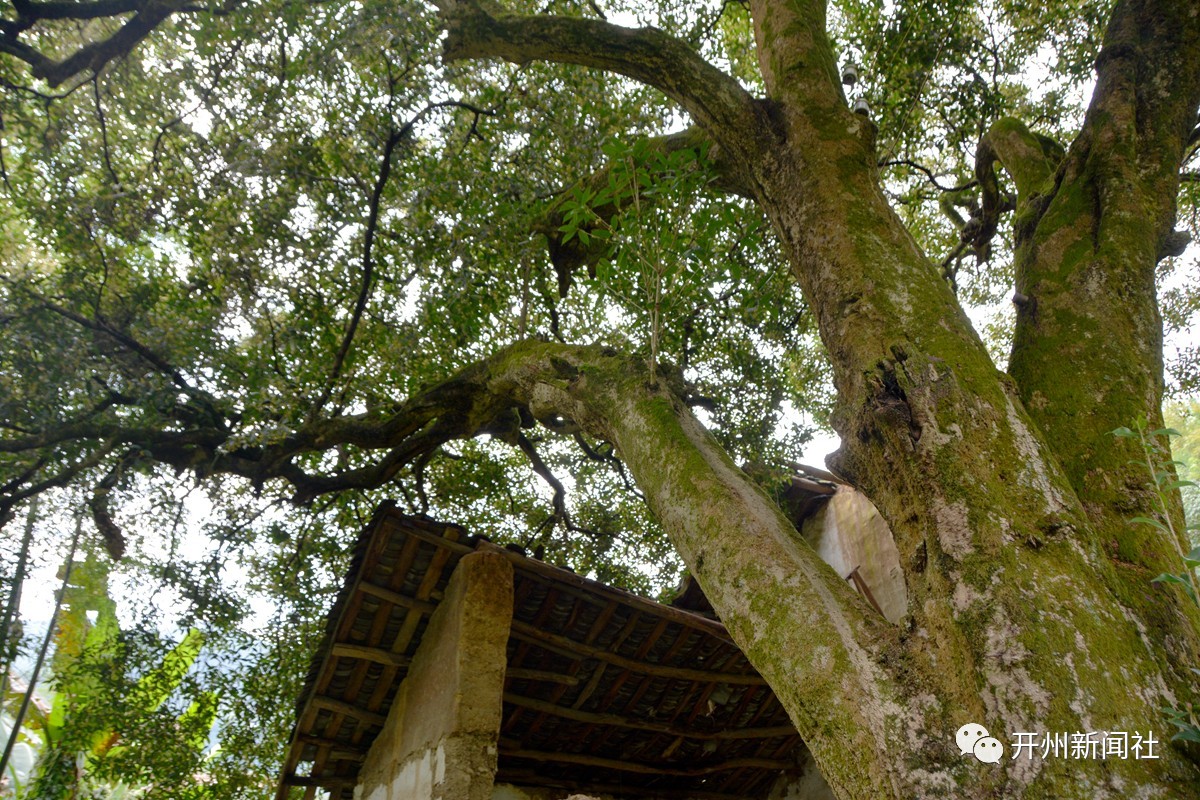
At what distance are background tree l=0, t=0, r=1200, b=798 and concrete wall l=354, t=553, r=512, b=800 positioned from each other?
1.33m

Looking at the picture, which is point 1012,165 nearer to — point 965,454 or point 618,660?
point 965,454

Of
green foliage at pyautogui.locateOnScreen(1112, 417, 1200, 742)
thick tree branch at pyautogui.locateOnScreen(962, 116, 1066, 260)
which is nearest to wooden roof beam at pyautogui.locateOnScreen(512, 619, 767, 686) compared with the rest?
thick tree branch at pyautogui.locateOnScreen(962, 116, 1066, 260)

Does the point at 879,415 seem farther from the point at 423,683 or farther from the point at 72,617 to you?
the point at 72,617

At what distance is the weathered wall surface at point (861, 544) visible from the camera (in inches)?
309

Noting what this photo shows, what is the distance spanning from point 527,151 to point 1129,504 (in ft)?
19.2

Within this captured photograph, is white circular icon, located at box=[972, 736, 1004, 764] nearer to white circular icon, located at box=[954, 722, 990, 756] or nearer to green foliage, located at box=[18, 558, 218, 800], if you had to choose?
white circular icon, located at box=[954, 722, 990, 756]

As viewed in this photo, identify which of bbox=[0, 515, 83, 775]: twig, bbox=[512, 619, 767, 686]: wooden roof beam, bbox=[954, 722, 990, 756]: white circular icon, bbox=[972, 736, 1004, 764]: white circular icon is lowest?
bbox=[972, 736, 1004, 764]: white circular icon

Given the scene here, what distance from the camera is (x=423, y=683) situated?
5965mm

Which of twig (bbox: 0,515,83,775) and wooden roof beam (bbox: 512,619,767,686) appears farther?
twig (bbox: 0,515,83,775)

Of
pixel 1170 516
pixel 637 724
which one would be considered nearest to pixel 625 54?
pixel 1170 516

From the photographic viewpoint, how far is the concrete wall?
5000mm

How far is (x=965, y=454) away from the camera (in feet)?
7.66

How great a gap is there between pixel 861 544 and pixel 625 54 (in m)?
6.12

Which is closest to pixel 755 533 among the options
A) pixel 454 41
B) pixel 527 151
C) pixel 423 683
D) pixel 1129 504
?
pixel 1129 504
